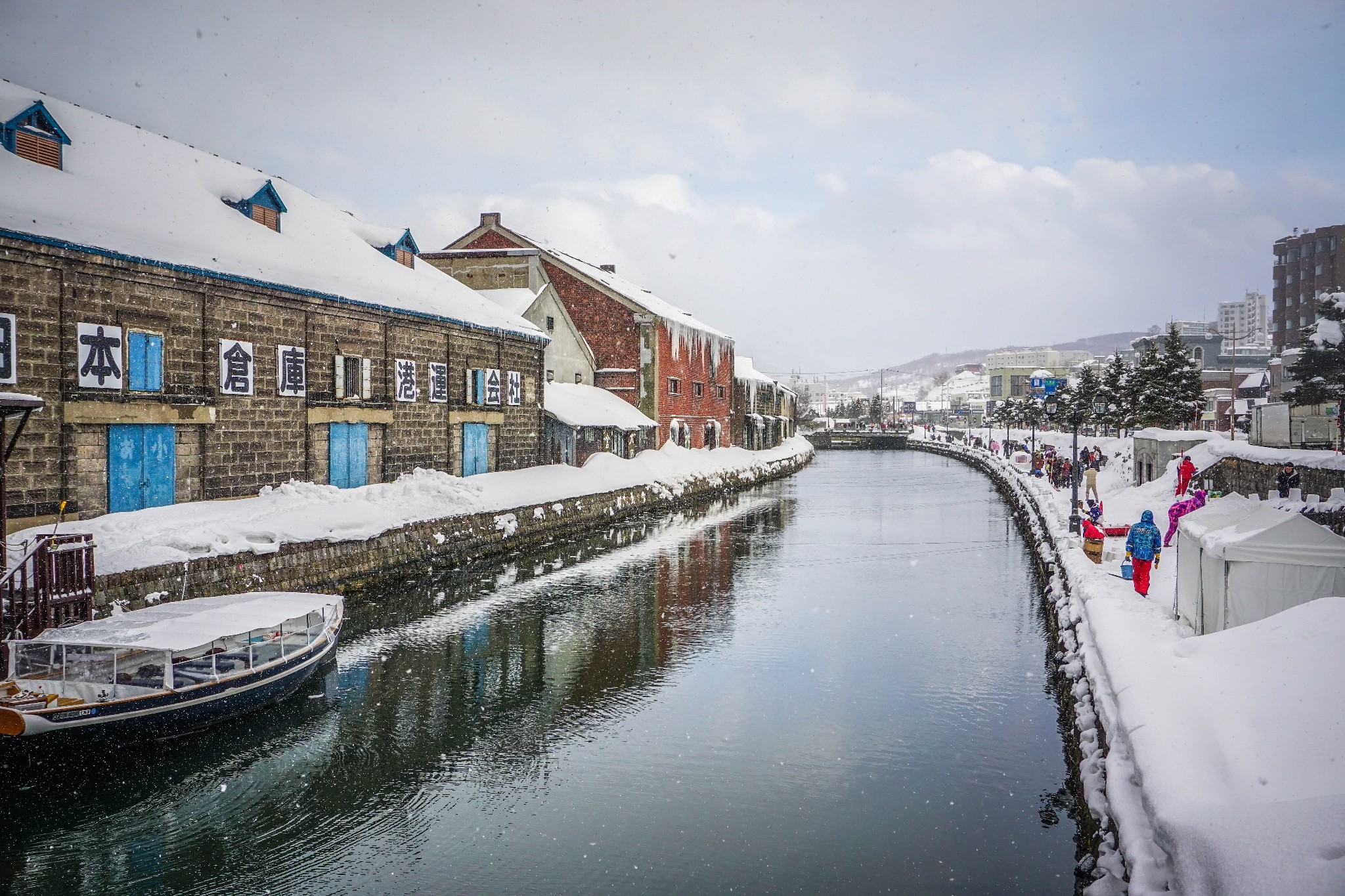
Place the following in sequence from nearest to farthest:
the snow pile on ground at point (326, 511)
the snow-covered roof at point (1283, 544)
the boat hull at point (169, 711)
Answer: the boat hull at point (169, 711)
the snow-covered roof at point (1283, 544)
the snow pile on ground at point (326, 511)

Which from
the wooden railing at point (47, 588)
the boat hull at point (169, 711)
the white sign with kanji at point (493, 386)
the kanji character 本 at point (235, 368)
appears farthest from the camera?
the white sign with kanji at point (493, 386)

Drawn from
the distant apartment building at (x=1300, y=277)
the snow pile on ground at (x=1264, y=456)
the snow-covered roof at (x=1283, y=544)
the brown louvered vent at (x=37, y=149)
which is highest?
the distant apartment building at (x=1300, y=277)

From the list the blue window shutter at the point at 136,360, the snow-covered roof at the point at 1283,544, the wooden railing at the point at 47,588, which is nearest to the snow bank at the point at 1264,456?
A: the snow-covered roof at the point at 1283,544

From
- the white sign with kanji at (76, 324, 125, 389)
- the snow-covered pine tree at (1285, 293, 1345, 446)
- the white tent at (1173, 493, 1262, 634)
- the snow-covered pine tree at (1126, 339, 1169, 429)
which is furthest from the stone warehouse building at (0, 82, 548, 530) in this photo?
the snow-covered pine tree at (1126, 339, 1169, 429)

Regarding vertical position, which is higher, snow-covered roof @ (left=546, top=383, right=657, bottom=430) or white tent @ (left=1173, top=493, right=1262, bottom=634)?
snow-covered roof @ (left=546, top=383, right=657, bottom=430)

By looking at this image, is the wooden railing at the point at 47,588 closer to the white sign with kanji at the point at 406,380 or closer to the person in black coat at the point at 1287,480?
the white sign with kanji at the point at 406,380

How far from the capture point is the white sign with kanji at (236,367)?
19234 mm

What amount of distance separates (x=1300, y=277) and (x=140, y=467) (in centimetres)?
10170

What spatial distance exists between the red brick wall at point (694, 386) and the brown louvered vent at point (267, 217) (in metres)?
22.4

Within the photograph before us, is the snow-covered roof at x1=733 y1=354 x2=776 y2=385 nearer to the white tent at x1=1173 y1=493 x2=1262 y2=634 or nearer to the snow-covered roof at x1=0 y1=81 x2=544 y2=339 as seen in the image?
the snow-covered roof at x1=0 y1=81 x2=544 y2=339

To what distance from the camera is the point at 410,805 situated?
935 centimetres

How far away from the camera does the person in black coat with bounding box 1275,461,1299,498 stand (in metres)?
22.0

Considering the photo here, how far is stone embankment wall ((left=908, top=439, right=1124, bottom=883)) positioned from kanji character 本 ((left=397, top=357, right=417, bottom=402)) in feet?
59.8

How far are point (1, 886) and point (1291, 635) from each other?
39.8ft
